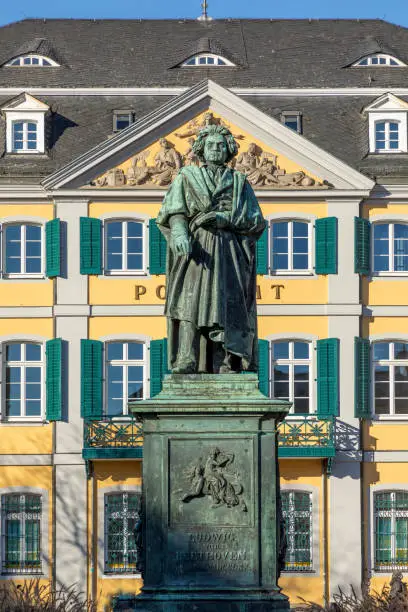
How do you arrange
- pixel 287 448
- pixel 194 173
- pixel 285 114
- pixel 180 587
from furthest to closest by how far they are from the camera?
pixel 285 114 → pixel 287 448 → pixel 194 173 → pixel 180 587

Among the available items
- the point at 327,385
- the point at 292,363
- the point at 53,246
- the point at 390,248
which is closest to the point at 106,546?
the point at 292,363

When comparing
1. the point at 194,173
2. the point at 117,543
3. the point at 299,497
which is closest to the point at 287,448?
the point at 299,497

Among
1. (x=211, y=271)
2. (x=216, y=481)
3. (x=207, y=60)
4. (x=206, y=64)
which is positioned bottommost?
(x=216, y=481)

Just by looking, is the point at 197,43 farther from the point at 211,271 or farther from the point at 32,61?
the point at 211,271

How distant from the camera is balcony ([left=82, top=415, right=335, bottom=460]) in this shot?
3959 cm

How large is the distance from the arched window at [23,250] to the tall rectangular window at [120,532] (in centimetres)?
524

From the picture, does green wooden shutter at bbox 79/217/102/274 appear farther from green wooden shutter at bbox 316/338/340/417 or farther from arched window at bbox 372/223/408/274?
arched window at bbox 372/223/408/274

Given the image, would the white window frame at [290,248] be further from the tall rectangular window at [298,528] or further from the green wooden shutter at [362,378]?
the tall rectangular window at [298,528]

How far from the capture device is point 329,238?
40969 millimetres

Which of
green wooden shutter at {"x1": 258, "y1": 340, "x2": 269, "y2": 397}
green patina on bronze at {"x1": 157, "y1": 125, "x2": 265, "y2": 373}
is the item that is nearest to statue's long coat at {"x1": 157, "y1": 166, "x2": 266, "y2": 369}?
green patina on bronze at {"x1": 157, "y1": 125, "x2": 265, "y2": 373}

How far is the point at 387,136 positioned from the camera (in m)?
42.9

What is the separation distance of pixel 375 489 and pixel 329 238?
544cm

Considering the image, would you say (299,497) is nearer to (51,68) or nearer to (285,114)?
(285,114)

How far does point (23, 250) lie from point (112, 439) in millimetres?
4732
